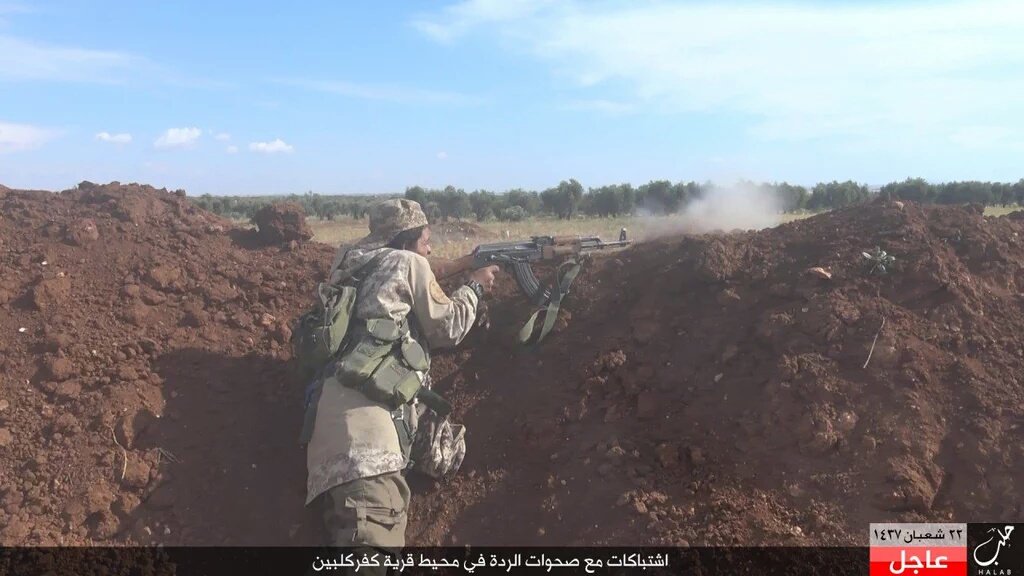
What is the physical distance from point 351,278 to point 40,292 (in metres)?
2.81

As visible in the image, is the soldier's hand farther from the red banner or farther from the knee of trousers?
the red banner

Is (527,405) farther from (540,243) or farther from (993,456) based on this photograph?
(993,456)

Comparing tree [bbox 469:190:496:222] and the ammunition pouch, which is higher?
tree [bbox 469:190:496:222]

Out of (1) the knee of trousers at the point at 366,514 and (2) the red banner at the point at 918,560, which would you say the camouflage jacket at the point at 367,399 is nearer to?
(1) the knee of trousers at the point at 366,514

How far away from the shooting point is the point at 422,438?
482 cm

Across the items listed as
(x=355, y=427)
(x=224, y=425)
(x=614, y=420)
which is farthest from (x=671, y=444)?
(x=224, y=425)

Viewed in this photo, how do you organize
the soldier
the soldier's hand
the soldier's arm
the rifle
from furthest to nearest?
the rifle, the soldier's hand, the soldier's arm, the soldier

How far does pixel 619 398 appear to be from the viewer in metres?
5.09

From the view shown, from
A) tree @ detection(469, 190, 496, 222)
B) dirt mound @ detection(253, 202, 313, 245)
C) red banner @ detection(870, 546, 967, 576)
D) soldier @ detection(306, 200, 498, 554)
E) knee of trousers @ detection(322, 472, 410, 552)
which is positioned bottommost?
red banner @ detection(870, 546, 967, 576)

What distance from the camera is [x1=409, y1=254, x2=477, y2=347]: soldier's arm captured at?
487cm

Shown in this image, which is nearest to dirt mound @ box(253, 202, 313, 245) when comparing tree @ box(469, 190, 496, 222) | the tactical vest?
the tactical vest

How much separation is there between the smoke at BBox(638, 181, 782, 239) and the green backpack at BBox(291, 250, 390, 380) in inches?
155

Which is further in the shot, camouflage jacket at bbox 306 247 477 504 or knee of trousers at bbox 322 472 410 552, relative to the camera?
camouflage jacket at bbox 306 247 477 504

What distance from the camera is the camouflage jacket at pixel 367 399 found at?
4.23 m
